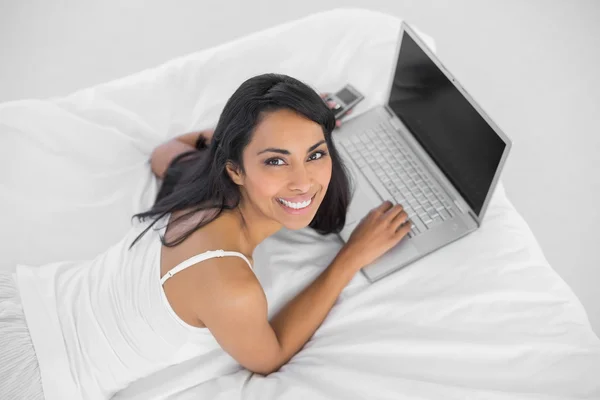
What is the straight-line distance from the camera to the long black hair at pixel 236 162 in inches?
46.4

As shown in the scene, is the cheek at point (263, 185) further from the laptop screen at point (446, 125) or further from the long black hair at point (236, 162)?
the laptop screen at point (446, 125)

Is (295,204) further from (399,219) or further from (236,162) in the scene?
(399,219)

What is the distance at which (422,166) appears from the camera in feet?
5.34

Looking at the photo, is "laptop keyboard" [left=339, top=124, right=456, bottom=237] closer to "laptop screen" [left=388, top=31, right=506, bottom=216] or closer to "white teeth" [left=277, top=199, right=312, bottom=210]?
"laptop screen" [left=388, top=31, right=506, bottom=216]

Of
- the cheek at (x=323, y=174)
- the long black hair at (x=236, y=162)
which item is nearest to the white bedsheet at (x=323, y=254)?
the long black hair at (x=236, y=162)

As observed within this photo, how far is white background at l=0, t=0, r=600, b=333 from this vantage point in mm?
2158

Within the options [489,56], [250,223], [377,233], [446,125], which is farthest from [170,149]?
[489,56]

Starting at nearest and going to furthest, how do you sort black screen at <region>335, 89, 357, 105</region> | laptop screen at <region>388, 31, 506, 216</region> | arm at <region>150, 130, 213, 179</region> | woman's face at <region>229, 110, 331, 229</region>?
woman's face at <region>229, 110, 331, 229</region> → laptop screen at <region>388, 31, 506, 216</region> → arm at <region>150, 130, 213, 179</region> → black screen at <region>335, 89, 357, 105</region>

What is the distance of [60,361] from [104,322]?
12cm

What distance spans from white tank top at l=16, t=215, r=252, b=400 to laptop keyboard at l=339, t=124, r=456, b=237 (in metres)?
0.53

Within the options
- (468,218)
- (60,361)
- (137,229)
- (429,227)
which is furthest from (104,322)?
(468,218)

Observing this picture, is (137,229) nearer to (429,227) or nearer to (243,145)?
(243,145)

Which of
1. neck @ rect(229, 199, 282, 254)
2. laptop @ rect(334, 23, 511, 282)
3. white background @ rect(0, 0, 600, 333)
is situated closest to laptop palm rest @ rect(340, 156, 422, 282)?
laptop @ rect(334, 23, 511, 282)

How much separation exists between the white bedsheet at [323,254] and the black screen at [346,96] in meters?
0.05
